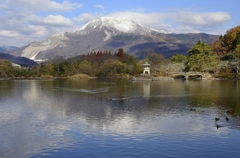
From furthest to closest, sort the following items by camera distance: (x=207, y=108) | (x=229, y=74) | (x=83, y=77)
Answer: (x=83, y=77) < (x=229, y=74) < (x=207, y=108)

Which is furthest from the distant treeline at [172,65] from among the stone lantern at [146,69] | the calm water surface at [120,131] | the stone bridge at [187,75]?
the calm water surface at [120,131]

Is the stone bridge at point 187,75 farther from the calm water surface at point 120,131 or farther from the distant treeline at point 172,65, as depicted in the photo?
the calm water surface at point 120,131

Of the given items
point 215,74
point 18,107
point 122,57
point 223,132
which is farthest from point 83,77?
point 223,132

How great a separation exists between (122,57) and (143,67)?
19.1 metres

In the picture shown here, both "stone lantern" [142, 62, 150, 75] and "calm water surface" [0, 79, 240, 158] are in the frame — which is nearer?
"calm water surface" [0, 79, 240, 158]

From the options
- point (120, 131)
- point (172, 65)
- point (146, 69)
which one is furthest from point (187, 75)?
point (120, 131)

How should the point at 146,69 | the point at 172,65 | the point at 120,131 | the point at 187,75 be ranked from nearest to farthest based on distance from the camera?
the point at 120,131 < the point at 187,75 < the point at 146,69 < the point at 172,65

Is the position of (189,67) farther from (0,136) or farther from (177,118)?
(0,136)

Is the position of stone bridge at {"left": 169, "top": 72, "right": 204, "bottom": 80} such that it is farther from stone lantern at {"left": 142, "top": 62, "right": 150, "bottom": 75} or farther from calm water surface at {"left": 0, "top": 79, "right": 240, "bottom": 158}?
calm water surface at {"left": 0, "top": 79, "right": 240, "bottom": 158}

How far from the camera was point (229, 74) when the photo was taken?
209 ft

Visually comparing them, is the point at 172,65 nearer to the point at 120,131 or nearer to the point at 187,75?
the point at 187,75

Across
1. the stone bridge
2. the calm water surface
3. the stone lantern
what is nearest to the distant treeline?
the stone bridge

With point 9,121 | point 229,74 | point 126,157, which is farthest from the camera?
point 229,74

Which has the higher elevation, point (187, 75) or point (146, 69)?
point (146, 69)
